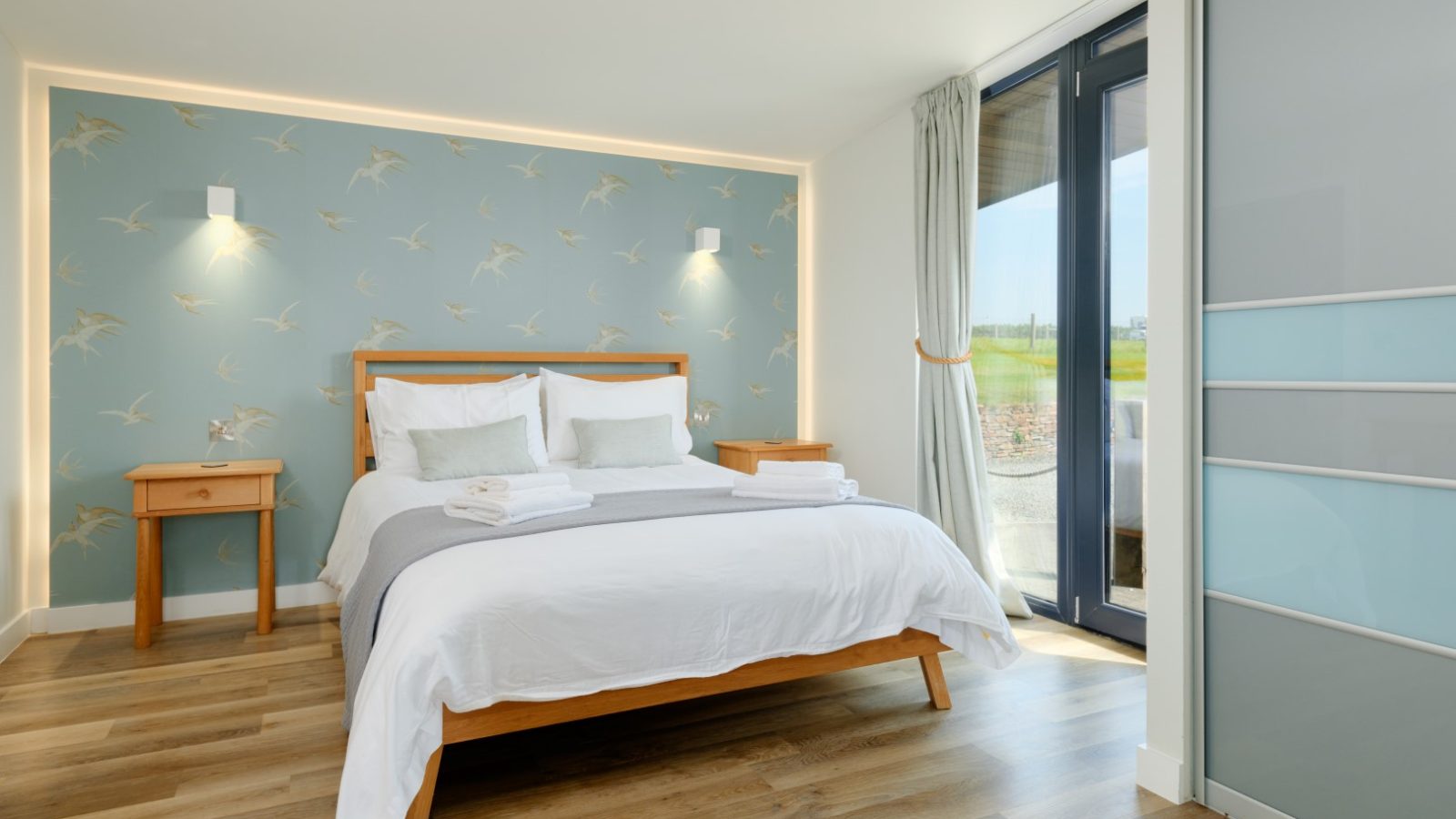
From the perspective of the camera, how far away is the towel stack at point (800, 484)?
2.87 metres

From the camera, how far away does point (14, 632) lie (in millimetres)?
3387

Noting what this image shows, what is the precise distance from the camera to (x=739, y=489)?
2949 mm

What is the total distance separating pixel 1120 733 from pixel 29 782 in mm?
3072

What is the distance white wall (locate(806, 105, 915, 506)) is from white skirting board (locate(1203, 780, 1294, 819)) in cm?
217

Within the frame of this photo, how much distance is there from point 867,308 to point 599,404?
5.15 feet

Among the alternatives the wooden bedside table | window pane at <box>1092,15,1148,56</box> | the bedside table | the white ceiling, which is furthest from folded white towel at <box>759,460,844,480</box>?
the wooden bedside table

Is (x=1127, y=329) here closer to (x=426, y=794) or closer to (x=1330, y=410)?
(x=1330, y=410)

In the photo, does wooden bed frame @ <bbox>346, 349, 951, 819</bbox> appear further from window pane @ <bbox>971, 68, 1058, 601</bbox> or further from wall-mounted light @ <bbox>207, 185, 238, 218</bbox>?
wall-mounted light @ <bbox>207, 185, 238, 218</bbox>

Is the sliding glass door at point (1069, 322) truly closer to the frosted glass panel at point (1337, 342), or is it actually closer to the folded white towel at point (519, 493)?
the frosted glass panel at point (1337, 342)

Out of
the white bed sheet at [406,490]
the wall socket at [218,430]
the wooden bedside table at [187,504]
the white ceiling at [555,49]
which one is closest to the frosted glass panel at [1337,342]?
the white ceiling at [555,49]

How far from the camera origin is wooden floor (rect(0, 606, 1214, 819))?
211 centimetres

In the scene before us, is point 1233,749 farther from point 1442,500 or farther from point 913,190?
point 913,190

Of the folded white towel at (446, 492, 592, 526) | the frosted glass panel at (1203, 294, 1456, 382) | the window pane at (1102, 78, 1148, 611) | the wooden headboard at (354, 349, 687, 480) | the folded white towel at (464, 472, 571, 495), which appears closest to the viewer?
the frosted glass panel at (1203, 294, 1456, 382)

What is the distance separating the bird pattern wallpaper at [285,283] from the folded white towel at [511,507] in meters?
1.85
